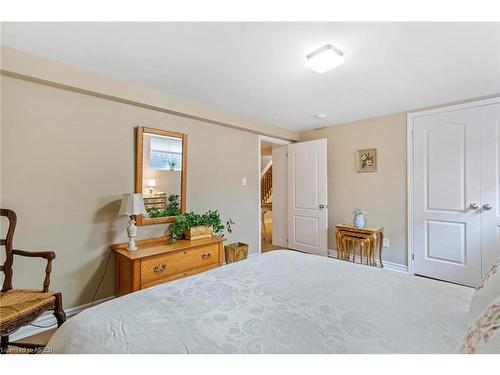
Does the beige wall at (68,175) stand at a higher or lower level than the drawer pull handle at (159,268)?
higher

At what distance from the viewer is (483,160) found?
262cm

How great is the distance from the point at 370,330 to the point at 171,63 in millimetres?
2143

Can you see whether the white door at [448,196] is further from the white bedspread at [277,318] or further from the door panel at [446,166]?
the white bedspread at [277,318]

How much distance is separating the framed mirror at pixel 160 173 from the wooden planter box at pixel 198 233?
11.1 inches

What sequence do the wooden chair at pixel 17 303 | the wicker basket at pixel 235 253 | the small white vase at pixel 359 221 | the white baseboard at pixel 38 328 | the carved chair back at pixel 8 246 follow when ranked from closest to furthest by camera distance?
the wooden chair at pixel 17 303 → the carved chair back at pixel 8 246 → the white baseboard at pixel 38 328 → the wicker basket at pixel 235 253 → the small white vase at pixel 359 221

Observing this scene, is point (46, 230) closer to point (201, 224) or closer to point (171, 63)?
point (201, 224)

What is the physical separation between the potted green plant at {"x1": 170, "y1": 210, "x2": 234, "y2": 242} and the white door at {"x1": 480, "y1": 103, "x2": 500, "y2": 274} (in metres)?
2.96

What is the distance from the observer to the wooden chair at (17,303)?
4.34ft

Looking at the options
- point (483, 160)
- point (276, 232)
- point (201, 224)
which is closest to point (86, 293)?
point (201, 224)

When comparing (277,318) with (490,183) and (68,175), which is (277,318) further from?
(490,183)

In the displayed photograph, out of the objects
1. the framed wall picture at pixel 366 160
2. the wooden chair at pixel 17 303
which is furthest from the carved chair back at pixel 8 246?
the framed wall picture at pixel 366 160

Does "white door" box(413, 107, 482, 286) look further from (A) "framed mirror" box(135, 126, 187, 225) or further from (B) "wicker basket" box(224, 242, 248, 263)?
(A) "framed mirror" box(135, 126, 187, 225)

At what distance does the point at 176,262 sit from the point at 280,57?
78.5 inches

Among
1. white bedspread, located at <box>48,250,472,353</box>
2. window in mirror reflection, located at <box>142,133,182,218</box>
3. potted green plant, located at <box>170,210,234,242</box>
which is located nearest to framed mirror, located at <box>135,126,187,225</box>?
window in mirror reflection, located at <box>142,133,182,218</box>
